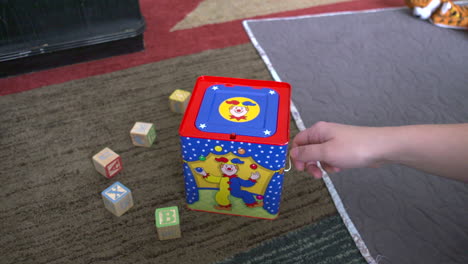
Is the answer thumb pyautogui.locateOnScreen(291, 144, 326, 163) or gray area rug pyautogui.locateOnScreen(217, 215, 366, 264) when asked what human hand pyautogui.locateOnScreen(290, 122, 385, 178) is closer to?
thumb pyautogui.locateOnScreen(291, 144, 326, 163)

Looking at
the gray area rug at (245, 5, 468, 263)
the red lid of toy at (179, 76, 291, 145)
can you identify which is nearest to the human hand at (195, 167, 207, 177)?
the red lid of toy at (179, 76, 291, 145)

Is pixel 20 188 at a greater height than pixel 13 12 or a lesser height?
lesser

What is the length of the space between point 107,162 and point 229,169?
16.2 inches

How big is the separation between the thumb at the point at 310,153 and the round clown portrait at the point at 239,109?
0.48 feet

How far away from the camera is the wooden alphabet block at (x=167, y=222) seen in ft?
3.22

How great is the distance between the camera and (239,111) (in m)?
0.94

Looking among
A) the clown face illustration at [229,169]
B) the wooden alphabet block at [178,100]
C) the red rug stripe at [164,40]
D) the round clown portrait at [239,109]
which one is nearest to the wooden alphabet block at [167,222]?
the clown face illustration at [229,169]

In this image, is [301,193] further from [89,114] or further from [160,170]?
[89,114]

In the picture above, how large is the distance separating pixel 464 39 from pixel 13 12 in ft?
6.42

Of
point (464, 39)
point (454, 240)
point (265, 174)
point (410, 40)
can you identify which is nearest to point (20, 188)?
point (265, 174)

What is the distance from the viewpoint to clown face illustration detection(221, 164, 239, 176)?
933mm

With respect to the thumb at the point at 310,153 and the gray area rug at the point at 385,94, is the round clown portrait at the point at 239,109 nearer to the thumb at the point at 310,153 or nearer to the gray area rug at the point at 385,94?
the thumb at the point at 310,153

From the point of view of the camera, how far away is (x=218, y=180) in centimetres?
98

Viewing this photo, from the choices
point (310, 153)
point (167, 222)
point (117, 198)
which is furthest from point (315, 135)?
point (117, 198)
